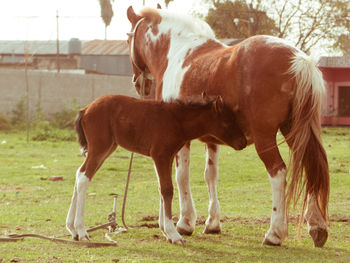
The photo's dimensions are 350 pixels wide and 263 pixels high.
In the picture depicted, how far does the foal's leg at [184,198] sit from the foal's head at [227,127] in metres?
0.94

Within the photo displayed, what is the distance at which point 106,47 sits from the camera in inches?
1599

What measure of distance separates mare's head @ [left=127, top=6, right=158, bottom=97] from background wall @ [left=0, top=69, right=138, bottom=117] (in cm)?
1470

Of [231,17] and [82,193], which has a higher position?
[231,17]

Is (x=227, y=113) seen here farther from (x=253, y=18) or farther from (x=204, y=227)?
(x=253, y=18)

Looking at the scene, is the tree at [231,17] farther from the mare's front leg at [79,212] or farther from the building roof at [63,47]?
the mare's front leg at [79,212]

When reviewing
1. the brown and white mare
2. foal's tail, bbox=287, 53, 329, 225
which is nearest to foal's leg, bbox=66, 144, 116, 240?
the brown and white mare

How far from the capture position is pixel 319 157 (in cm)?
580

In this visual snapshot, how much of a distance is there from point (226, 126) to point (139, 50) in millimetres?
2680

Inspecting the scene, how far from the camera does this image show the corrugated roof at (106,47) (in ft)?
127

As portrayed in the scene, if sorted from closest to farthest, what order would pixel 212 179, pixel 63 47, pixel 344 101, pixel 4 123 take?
pixel 212 179 → pixel 4 123 → pixel 344 101 → pixel 63 47

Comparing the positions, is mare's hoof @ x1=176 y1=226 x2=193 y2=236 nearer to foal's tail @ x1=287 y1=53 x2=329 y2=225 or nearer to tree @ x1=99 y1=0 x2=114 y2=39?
foal's tail @ x1=287 y1=53 x2=329 y2=225

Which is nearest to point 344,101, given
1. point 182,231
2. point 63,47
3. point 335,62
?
point 335,62

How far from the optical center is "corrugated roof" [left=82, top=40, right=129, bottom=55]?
38.8 m

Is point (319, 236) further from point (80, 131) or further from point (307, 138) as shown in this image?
point (80, 131)
